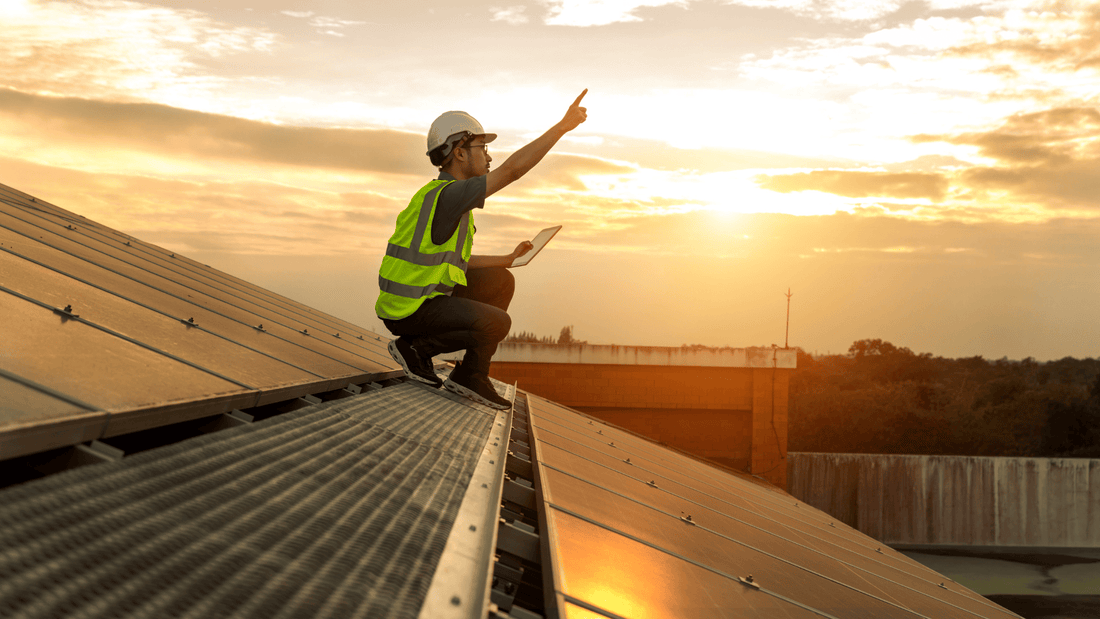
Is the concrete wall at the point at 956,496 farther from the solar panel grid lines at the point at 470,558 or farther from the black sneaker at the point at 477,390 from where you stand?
the solar panel grid lines at the point at 470,558

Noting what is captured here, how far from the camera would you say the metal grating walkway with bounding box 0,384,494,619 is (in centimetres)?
112

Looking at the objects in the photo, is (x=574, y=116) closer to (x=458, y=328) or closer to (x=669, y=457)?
(x=458, y=328)

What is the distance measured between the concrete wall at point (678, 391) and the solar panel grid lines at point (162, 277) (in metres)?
7.85

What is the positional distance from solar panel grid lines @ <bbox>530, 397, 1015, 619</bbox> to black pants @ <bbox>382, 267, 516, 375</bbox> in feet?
2.05

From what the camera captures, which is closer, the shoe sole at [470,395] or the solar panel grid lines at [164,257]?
the shoe sole at [470,395]

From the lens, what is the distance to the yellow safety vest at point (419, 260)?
14.2ft

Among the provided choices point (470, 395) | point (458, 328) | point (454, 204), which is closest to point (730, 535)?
point (458, 328)

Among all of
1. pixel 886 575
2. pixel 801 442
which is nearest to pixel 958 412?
pixel 801 442

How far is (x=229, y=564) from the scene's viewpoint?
1.30 metres

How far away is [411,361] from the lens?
5.02m

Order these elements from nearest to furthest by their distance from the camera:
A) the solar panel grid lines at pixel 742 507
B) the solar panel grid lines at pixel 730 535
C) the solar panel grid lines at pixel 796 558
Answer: the solar panel grid lines at pixel 730 535 → the solar panel grid lines at pixel 796 558 → the solar panel grid lines at pixel 742 507

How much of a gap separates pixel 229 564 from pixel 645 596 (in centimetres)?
112

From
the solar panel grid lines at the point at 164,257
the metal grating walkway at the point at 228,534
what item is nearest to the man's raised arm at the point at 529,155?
the metal grating walkway at the point at 228,534

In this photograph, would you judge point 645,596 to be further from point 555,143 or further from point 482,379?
point 482,379
